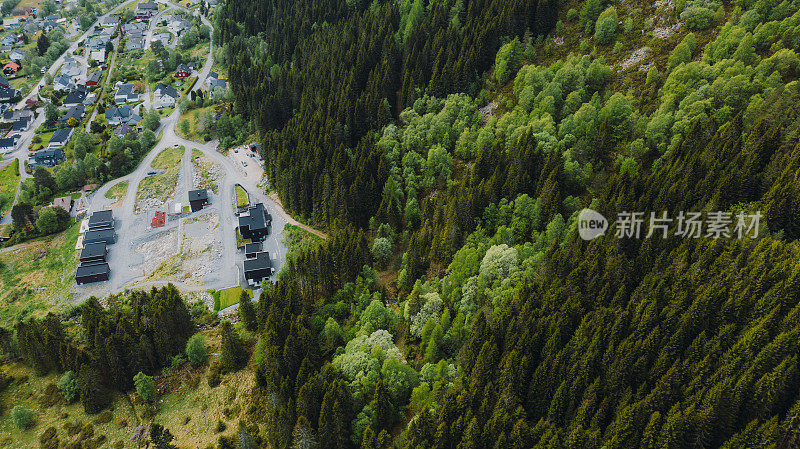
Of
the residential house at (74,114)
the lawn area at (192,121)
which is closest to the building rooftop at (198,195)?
the lawn area at (192,121)

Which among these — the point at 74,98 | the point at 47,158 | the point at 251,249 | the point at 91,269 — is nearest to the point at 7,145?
the point at 47,158

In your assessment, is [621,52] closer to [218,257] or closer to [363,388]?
[363,388]

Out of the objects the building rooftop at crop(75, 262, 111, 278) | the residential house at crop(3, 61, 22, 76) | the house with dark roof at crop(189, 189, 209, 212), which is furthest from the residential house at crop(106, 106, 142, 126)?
the residential house at crop(3, 61, 22, 76)

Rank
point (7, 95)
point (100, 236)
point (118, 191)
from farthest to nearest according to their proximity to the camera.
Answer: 1. point (7, 95)
2. point (118, 191)
3. point (100, 236)

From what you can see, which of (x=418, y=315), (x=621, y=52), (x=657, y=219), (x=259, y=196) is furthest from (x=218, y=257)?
(x=621, y=52)

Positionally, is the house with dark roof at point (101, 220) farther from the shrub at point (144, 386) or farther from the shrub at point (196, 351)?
the shrub at point (144, 386)

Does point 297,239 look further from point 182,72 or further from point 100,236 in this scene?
point 182,72
